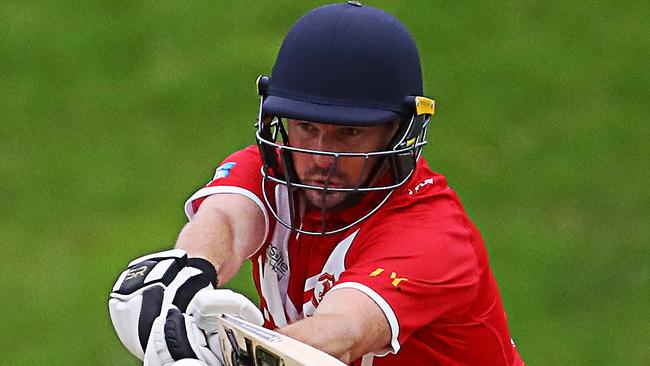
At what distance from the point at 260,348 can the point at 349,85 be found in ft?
3.74

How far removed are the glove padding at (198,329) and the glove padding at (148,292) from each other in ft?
0.31

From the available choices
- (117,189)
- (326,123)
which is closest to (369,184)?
(326,123)

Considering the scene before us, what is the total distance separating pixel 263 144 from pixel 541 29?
662 centimetres

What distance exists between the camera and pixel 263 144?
5004mm

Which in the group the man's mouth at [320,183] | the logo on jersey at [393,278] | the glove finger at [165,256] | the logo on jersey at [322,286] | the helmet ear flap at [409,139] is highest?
the helmet ear flap at [409,139]

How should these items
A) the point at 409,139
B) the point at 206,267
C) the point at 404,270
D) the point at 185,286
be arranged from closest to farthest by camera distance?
1. the point at 185,286
2. the point at 404,270
3. the point at 206,267
4. the point at 409,139

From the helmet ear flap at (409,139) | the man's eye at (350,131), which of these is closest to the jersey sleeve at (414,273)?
the helmet ear flap at (409,139)

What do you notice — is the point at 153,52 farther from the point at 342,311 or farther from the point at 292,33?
the point at 342,311

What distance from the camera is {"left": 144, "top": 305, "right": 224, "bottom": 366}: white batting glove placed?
4180 mm

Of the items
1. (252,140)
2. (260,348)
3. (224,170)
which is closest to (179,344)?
(260,348)

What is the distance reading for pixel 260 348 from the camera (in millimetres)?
4059

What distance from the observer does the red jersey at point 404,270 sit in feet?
15.0

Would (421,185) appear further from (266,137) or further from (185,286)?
(185,286)

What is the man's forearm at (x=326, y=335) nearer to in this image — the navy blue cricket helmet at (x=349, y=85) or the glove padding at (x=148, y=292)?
the glove padding at (x=148, y=292)
